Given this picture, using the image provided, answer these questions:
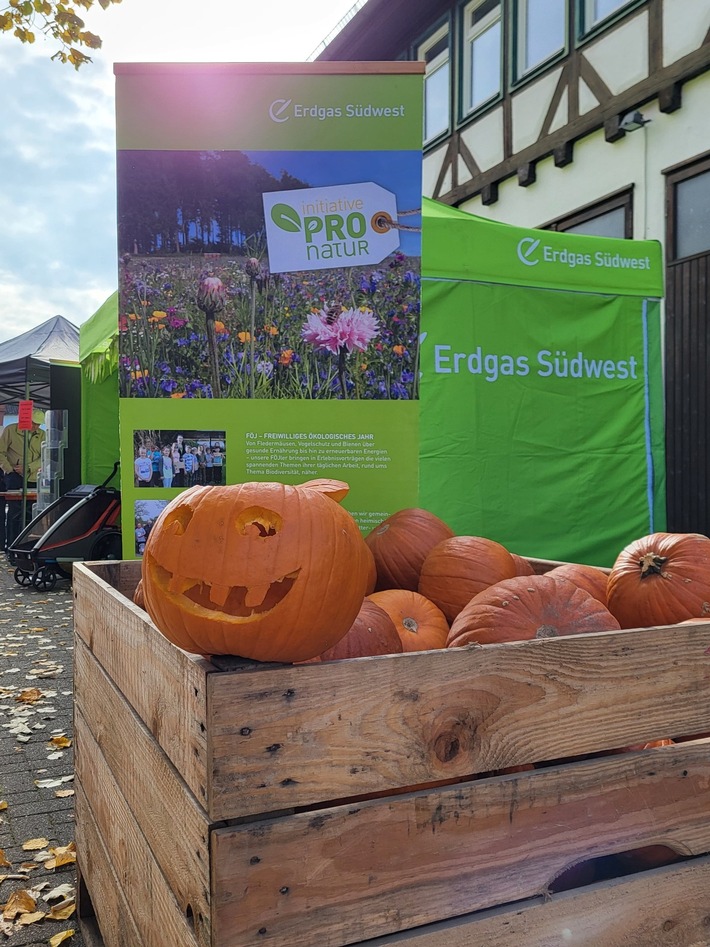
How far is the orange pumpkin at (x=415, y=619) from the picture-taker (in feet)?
5.41

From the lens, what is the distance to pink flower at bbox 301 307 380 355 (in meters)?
2.37

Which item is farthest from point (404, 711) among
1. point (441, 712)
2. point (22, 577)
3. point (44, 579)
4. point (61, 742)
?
point (22, 577)

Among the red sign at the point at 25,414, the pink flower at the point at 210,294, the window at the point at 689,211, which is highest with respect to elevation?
the window at the point at 689,211

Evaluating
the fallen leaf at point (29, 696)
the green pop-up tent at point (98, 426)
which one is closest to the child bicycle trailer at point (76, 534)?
the green pop-up tent at point (98, 426)

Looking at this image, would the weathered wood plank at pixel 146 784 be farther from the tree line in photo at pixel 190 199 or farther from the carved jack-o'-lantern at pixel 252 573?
the tree line in photo at pixel 190 199

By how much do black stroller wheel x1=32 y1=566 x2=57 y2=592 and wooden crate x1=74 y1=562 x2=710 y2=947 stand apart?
7.48m

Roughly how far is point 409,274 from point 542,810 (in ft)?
5.39

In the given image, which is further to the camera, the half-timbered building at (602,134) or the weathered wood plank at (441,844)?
the half-timbered building at (602,134)

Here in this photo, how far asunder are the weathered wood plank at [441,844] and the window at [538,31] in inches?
339

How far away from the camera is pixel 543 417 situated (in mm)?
5422

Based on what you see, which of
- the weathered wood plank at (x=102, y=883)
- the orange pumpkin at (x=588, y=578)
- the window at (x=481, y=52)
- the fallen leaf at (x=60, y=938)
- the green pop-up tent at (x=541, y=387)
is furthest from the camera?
the window at (x=481, y=52)

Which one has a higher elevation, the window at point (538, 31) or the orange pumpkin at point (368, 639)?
the window at point (538, 31)

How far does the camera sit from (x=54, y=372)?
34.7 ft

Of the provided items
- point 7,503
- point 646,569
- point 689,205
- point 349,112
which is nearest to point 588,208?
point 689,205
